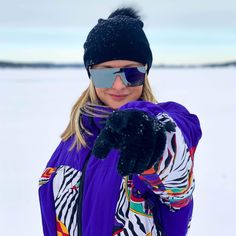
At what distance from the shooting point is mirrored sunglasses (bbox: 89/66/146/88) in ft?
4.91

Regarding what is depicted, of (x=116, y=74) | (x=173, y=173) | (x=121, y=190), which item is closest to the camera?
(x=173, y=173)

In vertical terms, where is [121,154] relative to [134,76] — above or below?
below

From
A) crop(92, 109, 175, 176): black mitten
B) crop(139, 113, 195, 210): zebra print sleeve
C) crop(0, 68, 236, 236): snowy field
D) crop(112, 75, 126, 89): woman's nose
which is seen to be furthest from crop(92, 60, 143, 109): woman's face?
crop(92, 109, 175, 176): black mitten

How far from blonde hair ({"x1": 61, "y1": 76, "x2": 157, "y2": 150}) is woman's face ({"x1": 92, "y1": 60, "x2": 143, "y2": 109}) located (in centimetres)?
3

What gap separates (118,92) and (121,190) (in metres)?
0.40

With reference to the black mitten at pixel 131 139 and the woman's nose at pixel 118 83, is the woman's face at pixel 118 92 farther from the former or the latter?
the black mitten at pixel 131 139

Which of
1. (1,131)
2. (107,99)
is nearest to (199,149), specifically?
(1,131)

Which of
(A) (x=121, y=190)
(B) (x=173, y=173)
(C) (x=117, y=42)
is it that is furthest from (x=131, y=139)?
(C) (x=117, y=42)

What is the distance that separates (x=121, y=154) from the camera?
2.91ft

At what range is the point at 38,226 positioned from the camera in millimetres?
3574

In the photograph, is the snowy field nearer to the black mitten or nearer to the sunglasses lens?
the sunglasses lens

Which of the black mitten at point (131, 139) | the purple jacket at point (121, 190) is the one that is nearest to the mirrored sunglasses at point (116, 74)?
the purple jacket at point (121, 190)

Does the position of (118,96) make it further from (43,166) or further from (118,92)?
(43,166)

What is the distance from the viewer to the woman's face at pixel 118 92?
1.52 m
